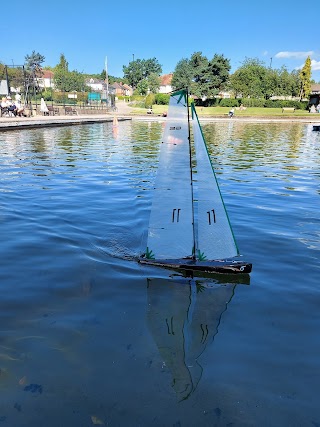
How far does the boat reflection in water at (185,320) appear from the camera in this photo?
4320mm

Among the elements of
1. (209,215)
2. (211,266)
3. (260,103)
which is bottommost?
(211,266)

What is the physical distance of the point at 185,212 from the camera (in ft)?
21.3

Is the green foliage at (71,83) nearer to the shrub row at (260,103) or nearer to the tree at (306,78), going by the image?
the shrub row at (260,103)

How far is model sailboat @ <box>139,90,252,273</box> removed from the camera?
609 centimetres

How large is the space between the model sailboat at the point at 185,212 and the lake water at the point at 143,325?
0.33m

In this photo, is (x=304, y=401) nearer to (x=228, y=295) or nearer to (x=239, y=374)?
(x=239, y=374)

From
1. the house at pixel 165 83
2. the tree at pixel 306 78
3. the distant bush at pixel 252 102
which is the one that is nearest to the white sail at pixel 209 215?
the distant bush at pixel 252 102

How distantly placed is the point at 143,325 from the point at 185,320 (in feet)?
2.08

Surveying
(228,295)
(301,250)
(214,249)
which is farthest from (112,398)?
(301,250)

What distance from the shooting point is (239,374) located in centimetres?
429

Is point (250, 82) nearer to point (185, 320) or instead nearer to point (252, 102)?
point (252, 102)

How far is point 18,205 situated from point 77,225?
267cm

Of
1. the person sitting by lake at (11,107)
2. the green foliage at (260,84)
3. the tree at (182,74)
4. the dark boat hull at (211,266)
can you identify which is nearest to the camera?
the dark boat hull at (211,266)

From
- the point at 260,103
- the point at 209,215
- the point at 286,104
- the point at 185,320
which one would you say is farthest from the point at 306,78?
the point at 185,320
